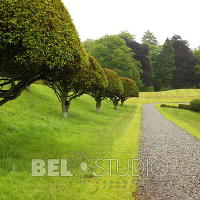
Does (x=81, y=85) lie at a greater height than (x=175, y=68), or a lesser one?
lesser

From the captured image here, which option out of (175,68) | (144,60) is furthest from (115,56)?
(175,68)

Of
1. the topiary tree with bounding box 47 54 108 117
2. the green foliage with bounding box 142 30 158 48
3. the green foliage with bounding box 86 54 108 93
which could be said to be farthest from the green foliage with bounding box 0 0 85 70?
the green foliage with bounding box 142 30 158 48

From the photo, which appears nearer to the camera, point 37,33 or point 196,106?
point 37,33

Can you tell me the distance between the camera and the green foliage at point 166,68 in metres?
116

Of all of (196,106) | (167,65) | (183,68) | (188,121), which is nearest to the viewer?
(188,121)

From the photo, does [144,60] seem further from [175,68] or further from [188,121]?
[188,121]

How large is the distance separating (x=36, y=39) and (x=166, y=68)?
111484 mm

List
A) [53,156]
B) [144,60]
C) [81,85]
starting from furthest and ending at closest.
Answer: [144,60] → [81,85] → [53,156]

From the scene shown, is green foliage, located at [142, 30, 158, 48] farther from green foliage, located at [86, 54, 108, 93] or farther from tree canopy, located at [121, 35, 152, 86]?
green foliage, located at [86, 54, 108, 93]

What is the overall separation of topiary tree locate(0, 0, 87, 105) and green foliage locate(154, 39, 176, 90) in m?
110

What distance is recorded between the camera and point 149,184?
8523 mm

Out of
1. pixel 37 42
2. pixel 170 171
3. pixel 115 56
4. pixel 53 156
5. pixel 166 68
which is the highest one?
pixel 115 56

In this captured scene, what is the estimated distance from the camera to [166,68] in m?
116

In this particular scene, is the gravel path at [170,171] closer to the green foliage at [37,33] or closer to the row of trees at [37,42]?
the row of trees at [37,42]
